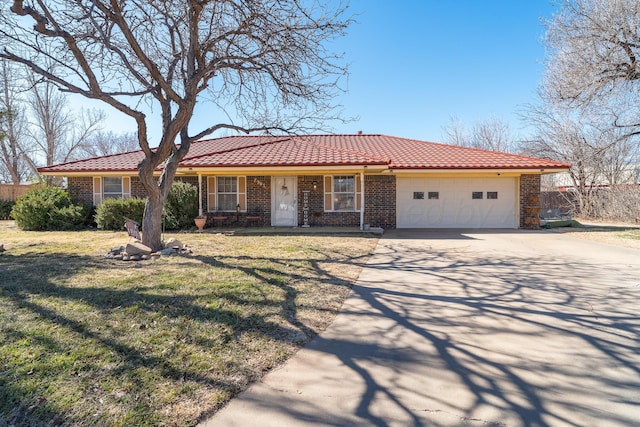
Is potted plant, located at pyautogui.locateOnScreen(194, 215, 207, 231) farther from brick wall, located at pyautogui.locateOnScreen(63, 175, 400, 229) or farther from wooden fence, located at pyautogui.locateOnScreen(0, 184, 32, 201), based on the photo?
wooden fence, located at pyautogui.locateOnScreen(0, 184, 32, 201)

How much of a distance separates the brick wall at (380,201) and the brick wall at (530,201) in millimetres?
5343

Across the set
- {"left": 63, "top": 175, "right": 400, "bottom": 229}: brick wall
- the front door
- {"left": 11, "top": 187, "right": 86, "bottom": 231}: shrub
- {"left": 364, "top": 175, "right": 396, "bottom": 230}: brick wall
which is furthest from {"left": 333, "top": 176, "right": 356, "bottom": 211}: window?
{"left": 11, "top": 187, "right": 86, "bottom": 231}: shrub

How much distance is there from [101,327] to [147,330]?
0.48 meters

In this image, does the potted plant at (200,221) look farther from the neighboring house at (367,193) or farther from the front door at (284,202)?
the front door at (284,202)

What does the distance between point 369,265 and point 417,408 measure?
186 inches

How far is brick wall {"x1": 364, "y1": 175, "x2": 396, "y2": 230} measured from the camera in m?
14.4

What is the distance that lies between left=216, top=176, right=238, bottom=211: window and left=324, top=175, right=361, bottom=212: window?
393 centimetres

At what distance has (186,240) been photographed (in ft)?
34.7

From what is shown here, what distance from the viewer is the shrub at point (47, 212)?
1343cm

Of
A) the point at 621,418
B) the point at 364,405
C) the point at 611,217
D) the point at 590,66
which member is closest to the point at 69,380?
the point at 364,405

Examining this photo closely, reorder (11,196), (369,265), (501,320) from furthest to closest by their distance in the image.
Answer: (11,196) < (369,265) < (501,320)

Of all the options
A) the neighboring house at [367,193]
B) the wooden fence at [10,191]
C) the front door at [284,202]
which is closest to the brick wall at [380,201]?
the neighboring house at [367,193]

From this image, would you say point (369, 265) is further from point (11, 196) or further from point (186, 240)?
point (11, 196)

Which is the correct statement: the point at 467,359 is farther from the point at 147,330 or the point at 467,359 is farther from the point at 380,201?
the point at 380,201
